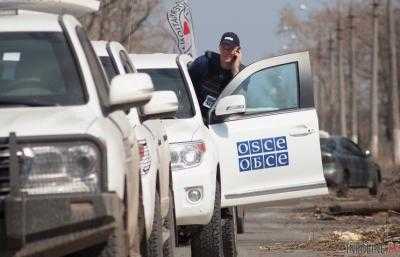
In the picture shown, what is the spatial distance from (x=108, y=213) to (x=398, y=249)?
308 inches

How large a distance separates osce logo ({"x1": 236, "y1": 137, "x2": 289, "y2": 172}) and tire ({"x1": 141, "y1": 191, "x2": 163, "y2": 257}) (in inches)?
122

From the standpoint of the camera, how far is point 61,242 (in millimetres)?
6277

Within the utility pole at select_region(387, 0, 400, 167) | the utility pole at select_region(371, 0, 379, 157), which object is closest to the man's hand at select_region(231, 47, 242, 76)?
A: the utility pole at select_region(387, 0, 400, 167)

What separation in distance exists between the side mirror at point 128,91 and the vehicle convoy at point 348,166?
82.8 feet

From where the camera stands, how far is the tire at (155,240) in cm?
863

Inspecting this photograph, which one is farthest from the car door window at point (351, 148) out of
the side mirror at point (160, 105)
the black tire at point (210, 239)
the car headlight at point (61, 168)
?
Answer: the car headlight at point (61, 168)

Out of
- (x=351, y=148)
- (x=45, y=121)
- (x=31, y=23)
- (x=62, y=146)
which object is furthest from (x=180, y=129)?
(x=351, y=148)

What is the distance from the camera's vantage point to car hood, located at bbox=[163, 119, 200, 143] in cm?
1134

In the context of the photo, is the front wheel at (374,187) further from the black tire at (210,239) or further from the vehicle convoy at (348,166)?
Result: the black tire at (210,239)

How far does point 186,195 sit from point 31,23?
378 cm

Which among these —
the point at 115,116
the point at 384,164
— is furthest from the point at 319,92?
the point at 115,116

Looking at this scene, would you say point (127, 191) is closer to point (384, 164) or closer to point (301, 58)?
point (301, 58)

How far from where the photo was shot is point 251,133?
1217 centimetres

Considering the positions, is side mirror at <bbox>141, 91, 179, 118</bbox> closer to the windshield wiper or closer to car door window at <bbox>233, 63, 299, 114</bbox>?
the windshield wiper
